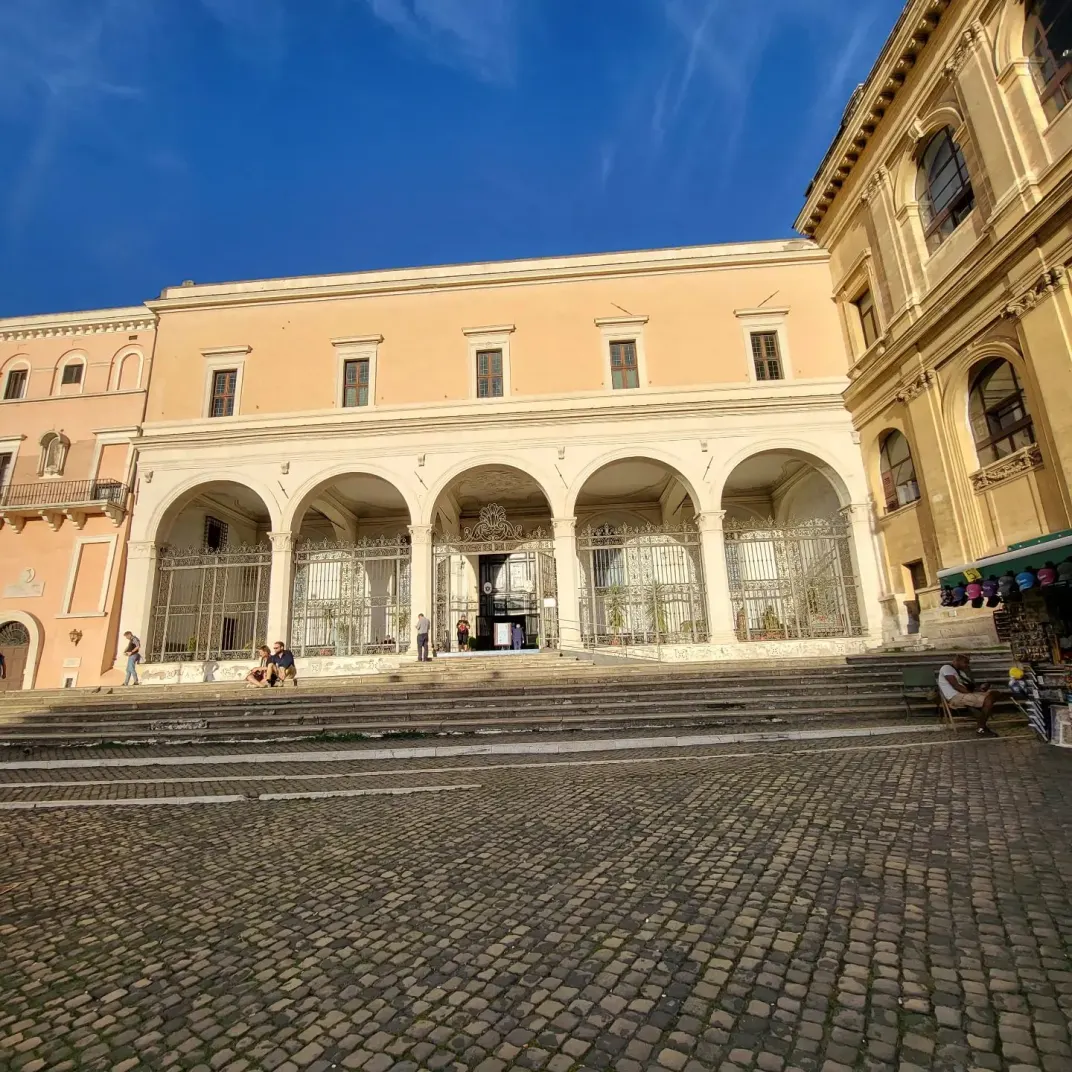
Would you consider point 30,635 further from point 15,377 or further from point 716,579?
point 716,579

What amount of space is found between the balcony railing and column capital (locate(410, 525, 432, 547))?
327 inches

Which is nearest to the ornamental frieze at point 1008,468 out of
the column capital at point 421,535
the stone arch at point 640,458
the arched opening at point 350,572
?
the stone arch at point 640,458

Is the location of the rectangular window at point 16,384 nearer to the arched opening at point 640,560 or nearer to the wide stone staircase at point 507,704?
the wide stone staircase at point 507,704

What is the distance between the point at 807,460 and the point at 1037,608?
752 cm

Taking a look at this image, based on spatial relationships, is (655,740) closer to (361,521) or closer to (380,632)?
(380,632)

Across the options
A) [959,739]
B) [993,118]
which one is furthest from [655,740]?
[993,118]

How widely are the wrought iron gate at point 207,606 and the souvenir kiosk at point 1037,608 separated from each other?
1465cm

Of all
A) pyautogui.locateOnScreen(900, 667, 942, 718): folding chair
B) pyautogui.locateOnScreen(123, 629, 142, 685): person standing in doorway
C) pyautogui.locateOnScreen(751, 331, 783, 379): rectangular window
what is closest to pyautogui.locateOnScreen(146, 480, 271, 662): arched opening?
pyautogui.locateOnScreen(123, 629, 142, 685): person standing in doorway

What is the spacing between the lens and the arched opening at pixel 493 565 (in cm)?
1517

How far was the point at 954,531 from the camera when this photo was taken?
11.8 metres

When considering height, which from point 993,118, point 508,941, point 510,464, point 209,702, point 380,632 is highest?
point 993,118

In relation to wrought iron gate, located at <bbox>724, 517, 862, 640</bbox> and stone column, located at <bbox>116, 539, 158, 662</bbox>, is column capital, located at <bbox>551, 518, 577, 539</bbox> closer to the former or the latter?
wrought iron gate, located at <bbox>724, 517, 862, 640</bbox>

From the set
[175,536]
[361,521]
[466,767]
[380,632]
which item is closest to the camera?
[466,767]

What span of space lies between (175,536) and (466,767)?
14.2 metres
